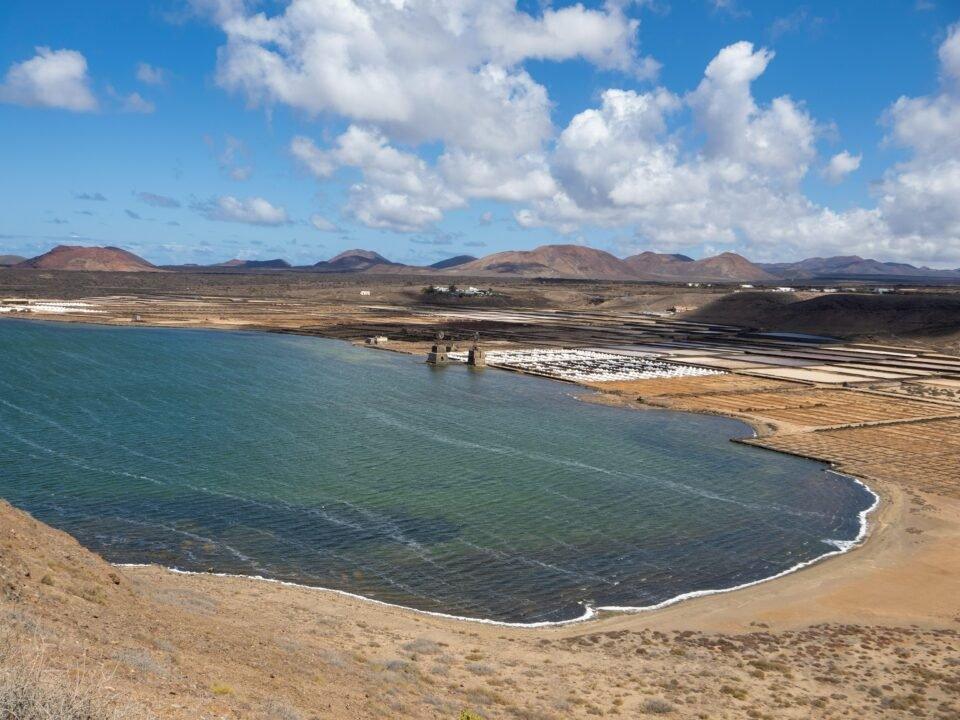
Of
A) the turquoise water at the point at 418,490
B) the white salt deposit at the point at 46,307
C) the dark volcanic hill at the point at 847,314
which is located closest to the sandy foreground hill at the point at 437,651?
the turquoise water at the point at 418,490

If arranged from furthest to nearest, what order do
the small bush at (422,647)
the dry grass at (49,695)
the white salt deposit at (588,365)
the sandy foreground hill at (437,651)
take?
the white salt deposit at (588,365) < the small bush at (422,647) < the sandy foreground hill at (437,651) < the dry grass at (49,695)

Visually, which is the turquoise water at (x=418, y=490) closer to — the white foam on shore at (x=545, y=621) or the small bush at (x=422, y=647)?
the white foam on shore at (x=545, y=621)

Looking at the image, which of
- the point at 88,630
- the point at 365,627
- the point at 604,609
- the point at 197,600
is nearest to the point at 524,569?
the point at 604,609

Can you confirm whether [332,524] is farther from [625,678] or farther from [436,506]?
[625,678]

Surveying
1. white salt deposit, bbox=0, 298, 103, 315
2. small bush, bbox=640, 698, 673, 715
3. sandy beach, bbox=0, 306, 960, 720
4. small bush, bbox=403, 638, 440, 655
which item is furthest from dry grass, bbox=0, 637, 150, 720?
white salt deposit, bbox=0, 298, 103, 315

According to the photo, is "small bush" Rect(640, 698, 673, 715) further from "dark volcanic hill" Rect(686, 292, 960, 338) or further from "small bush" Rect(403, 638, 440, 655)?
"dark volcanic hill" Rect(686, 292, 960, 338)
